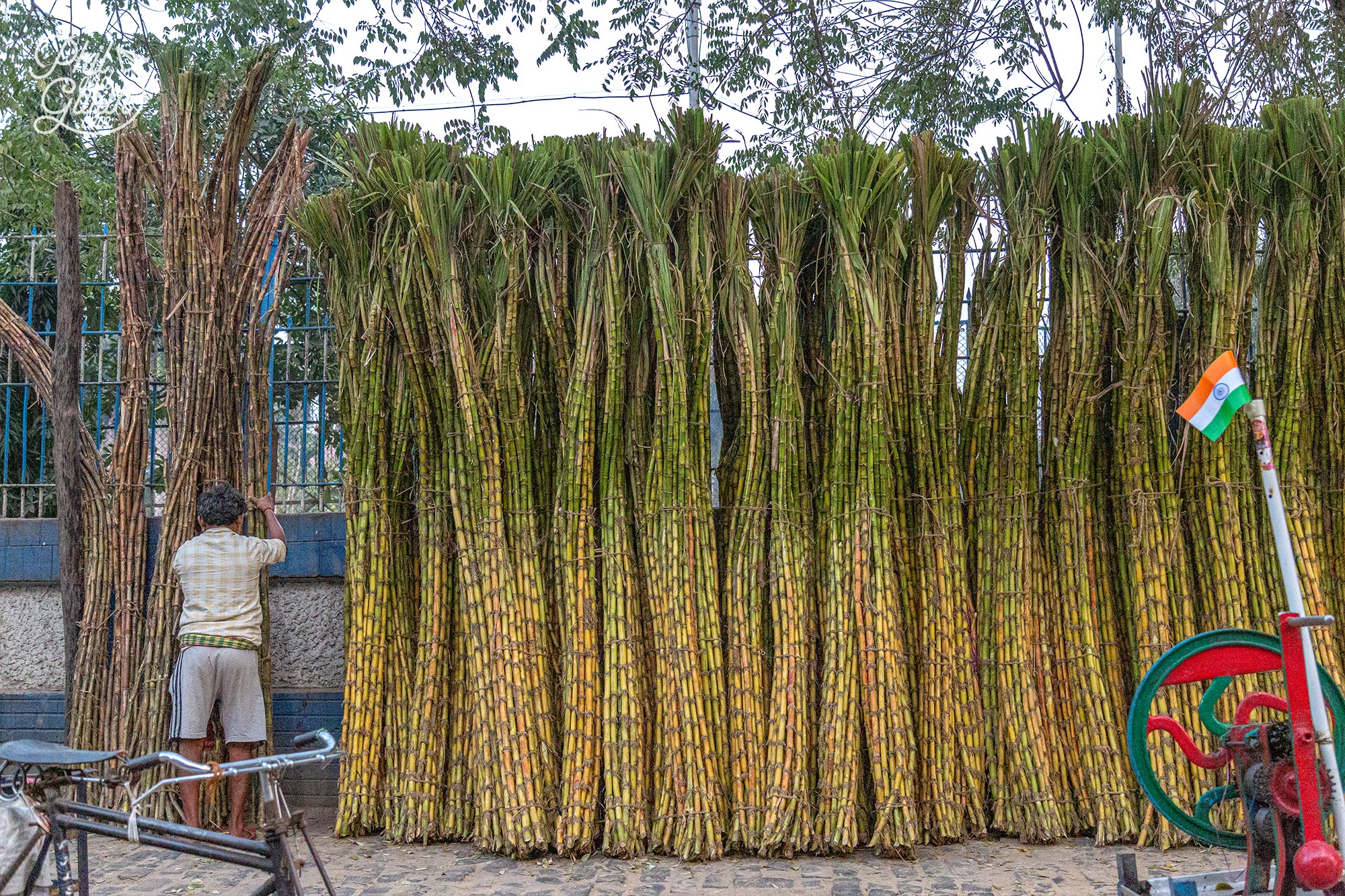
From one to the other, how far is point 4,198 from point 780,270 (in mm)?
5336

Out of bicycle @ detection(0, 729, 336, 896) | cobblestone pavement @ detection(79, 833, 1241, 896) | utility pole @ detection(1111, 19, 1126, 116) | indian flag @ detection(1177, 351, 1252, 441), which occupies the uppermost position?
utility pole @ detection(1111, 19, 1126, 116)

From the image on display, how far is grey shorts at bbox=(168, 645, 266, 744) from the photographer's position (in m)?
4.43

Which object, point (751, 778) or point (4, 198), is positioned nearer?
point (751, 778)

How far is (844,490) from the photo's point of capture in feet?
14.6

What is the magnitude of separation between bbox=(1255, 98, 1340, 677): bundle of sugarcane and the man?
4.24m

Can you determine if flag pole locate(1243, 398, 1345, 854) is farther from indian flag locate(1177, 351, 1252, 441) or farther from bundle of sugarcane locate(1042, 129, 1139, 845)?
bundle of sugarcane locate(1042, 129, 1139, 845)

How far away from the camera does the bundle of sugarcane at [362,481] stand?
14.9ft

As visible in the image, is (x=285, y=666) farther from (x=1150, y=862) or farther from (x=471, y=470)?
(x=1150, y=862)

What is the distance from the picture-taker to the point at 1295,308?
4418mm

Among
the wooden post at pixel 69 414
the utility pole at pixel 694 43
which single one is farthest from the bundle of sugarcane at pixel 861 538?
the utility pole at pixel 694 43

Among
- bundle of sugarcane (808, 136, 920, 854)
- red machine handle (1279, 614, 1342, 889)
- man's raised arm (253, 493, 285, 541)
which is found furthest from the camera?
man's raised arm (253, 493, 285, 541)

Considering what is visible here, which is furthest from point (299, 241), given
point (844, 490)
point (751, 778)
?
point (751, 778)

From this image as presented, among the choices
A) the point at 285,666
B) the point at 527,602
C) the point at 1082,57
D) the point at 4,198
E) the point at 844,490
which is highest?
the point at 1082,57

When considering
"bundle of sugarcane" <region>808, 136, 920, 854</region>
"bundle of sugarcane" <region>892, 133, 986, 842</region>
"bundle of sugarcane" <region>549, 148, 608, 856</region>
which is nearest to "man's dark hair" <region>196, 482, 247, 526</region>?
"bundle of sugarcane" <region>549, 148, 608, 856</region>
